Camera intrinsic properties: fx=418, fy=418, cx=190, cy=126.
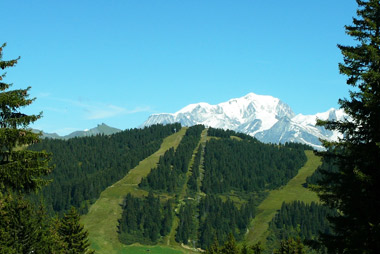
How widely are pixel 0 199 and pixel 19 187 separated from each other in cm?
203

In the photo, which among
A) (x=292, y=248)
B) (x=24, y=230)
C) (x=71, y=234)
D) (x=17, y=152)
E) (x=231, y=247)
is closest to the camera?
(x=17, y=152)

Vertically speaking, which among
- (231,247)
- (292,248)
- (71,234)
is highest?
(71,234)

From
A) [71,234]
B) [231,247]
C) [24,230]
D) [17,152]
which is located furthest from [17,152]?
[231,247]

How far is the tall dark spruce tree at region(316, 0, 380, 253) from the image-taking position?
2009cm

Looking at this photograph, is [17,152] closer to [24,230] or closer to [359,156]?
[359,156]

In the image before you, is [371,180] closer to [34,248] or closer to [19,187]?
[19,187]

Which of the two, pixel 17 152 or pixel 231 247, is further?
pixel 231 247

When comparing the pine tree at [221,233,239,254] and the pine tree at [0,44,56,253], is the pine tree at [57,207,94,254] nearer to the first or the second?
the pine tree at [221,233,239,254]

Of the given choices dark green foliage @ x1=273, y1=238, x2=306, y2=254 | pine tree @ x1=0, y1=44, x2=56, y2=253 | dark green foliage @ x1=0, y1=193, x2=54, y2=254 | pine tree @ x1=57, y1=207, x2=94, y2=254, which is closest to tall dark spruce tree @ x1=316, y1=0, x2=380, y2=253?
pine tree @ x1=0, y1=44, x2=56, y2=253

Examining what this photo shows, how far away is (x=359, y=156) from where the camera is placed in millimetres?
20922

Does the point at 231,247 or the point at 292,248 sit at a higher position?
the point at 292,248

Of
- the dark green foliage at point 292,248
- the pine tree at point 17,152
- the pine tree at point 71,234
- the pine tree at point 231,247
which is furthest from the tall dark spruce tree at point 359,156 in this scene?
the pine tree at point 231,247

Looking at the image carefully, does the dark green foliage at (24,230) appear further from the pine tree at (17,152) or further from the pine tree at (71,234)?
the pine tree at (17,152)

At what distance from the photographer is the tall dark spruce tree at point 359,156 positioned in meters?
20.1
